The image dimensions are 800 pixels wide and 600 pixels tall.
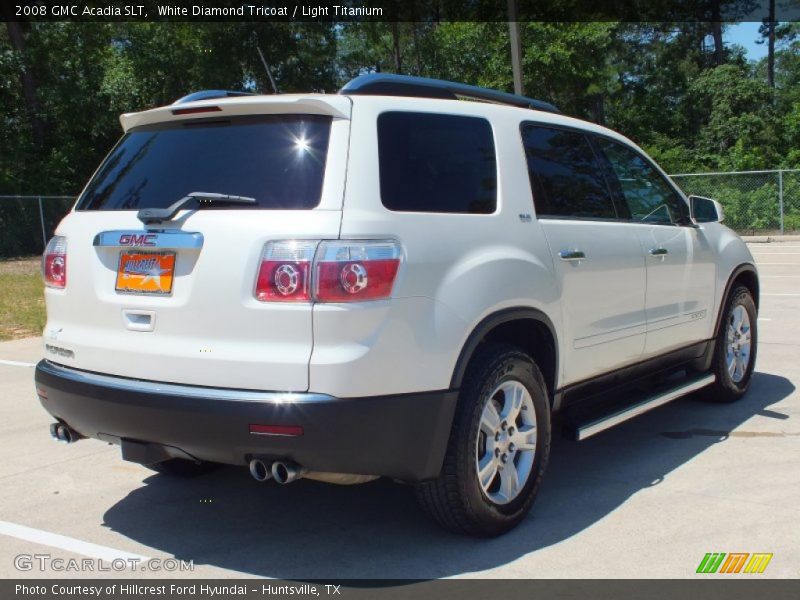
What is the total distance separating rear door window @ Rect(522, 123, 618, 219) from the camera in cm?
445

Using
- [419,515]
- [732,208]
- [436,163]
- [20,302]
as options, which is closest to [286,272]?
[436,163]

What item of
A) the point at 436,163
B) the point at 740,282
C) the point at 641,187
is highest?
the point at 436,163

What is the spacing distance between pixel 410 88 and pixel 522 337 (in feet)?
4.30

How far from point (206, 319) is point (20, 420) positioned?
3611 mm

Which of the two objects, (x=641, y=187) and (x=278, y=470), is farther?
(x=641, y=187)

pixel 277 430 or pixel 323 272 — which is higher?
pixel 323 272

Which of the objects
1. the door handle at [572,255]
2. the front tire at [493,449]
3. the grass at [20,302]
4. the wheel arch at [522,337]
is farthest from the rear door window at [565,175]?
the grass at [20,302]

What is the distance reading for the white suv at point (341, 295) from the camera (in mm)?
3324

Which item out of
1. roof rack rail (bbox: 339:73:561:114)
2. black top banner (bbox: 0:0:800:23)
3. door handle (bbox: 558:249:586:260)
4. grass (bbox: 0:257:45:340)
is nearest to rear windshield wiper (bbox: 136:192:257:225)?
roof rack rail (bbox: 339:73:561:114)

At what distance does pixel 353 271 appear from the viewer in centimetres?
332

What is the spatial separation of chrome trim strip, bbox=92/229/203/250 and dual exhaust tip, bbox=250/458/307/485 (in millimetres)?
892

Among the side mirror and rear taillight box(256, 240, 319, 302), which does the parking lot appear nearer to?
rear taillight box(256, 240, 319, 302)

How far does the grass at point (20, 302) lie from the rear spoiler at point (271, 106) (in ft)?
24.3

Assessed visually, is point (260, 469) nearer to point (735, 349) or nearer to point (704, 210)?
point (704, 210)
